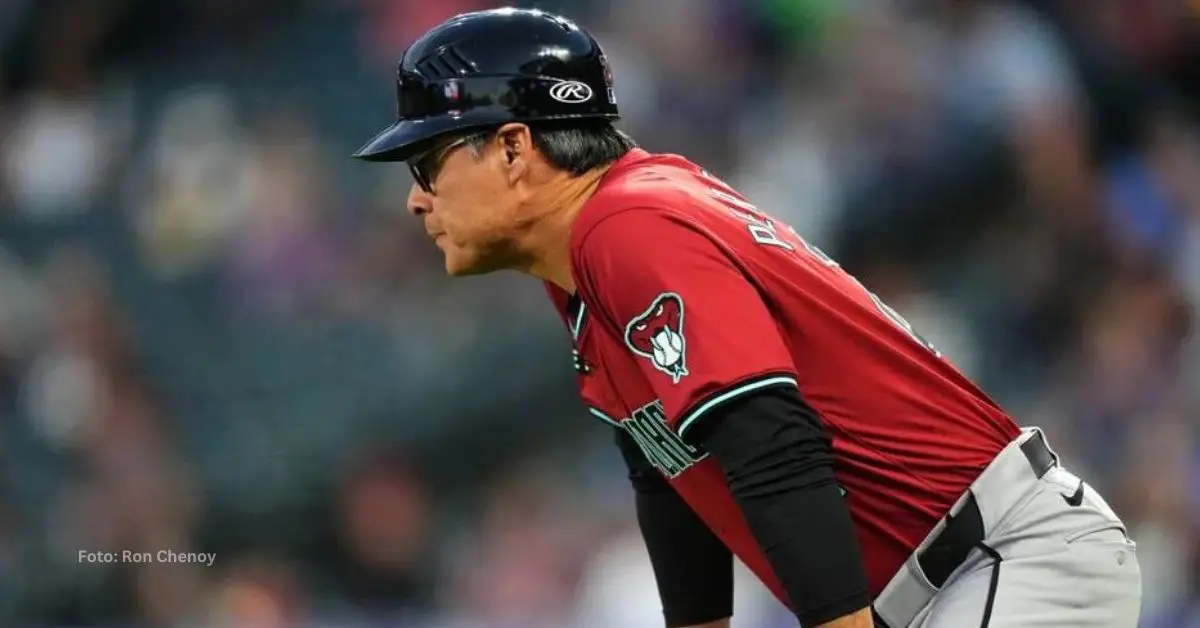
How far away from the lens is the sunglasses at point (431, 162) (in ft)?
7.65

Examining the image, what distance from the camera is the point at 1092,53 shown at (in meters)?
5.61

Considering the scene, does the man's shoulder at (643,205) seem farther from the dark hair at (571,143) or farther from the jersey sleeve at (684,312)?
the dark hair at (571,143)

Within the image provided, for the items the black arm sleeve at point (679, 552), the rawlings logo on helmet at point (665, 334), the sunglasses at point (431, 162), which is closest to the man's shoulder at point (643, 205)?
the rawlings logo on helmet at point (665, 334)

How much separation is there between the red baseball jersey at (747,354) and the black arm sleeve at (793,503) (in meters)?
0.04

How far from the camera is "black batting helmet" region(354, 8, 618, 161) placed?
2.30 metres

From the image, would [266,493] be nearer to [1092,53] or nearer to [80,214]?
[80,214]

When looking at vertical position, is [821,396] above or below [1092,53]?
below

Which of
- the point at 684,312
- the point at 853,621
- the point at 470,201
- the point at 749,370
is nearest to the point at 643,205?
the point at 684,312

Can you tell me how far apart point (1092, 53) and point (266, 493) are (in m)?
3.55

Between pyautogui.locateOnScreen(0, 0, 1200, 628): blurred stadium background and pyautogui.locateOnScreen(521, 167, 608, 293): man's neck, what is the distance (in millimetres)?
2727

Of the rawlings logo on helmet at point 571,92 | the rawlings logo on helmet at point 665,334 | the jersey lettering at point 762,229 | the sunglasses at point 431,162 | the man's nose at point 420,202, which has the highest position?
the rawlings logo on helmet at point 571,92

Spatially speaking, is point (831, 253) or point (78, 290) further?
point (78, 290)

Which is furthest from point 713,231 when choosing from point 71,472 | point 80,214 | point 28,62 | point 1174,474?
point 28,62

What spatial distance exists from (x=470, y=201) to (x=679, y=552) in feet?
2.72
